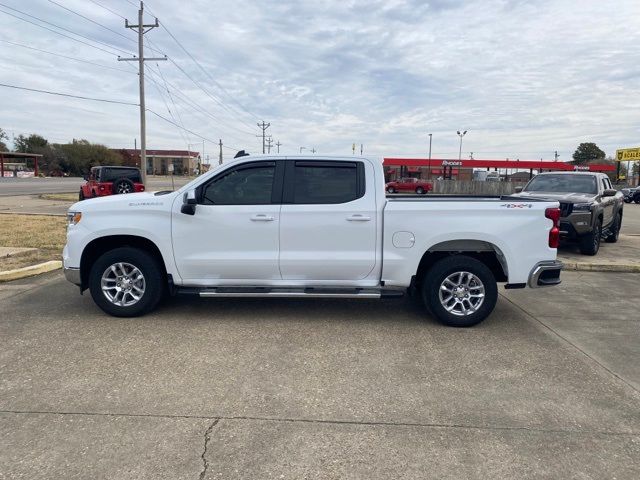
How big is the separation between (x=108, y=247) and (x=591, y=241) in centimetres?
924

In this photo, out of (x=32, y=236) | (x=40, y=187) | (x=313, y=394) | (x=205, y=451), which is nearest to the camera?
(x=205, y=451)

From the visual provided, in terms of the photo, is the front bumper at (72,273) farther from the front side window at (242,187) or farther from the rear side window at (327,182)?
the rear side window at (327,182)

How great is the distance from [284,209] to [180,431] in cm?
282

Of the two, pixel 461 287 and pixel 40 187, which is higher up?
pixel 40 187

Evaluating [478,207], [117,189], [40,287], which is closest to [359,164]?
[478,207]

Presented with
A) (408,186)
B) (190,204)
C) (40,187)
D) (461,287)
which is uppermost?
(408,186)

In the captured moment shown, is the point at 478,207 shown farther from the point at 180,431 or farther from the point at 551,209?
the point at 180,431

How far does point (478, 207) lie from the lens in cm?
544

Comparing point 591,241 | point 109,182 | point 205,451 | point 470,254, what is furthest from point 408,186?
point 205,451

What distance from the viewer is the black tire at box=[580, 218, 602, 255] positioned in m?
10.1

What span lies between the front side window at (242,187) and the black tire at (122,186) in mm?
15580

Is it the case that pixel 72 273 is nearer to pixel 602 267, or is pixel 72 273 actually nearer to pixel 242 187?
pixel 242 187

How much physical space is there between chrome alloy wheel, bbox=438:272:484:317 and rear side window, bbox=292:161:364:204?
1.46 metres

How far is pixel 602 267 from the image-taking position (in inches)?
359
